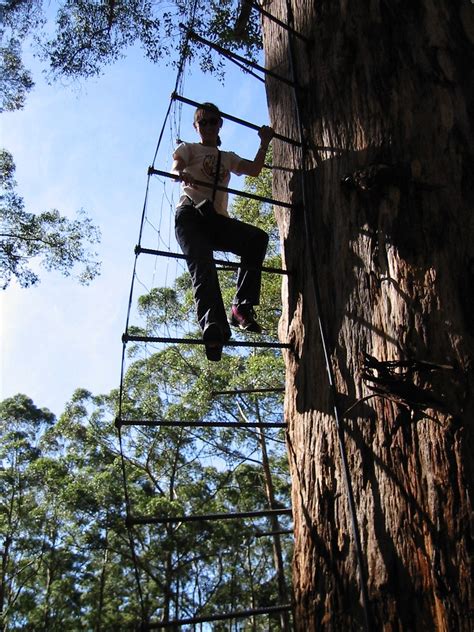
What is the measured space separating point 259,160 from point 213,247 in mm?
555

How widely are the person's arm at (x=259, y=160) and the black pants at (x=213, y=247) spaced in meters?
0.38

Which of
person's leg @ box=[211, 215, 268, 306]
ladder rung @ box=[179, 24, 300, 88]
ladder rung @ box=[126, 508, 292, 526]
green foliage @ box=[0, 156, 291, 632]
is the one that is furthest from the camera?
green foliage @ box=[0, 156, 291, 632]

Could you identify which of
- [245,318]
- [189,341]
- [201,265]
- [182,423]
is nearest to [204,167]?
[201,265]

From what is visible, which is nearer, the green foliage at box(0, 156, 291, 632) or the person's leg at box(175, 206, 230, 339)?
the person's leg at box(175, 206, 230, 339)

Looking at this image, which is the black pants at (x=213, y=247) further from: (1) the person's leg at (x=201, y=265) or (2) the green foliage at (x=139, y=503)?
(2) the green foliage at (x=139, y=503)

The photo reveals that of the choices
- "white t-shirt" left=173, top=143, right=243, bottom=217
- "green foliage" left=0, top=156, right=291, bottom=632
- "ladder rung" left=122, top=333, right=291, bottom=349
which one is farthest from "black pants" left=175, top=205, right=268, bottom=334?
"green foliage" left=0, top=156, right=291, bottom=632

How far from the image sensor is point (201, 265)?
2426 mm

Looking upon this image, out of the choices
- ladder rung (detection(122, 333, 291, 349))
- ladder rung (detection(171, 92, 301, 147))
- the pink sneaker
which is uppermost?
ladder rung (detection(171, 92, 301, 147))

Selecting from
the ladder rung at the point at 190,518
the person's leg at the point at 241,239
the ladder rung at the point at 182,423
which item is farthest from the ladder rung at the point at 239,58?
the ladder rung at the point at 190,518

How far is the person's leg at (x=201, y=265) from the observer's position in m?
2.29

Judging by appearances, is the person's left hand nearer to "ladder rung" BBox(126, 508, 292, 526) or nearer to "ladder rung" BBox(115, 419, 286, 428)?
"ladder rung" BBox(115, 419, 286, 428)

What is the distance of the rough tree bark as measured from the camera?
135 centimetres

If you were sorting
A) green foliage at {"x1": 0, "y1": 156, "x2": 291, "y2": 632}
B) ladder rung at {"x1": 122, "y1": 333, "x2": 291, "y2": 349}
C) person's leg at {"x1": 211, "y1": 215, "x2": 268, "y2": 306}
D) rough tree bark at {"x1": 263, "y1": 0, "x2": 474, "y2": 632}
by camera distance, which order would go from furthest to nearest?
green foliage at {"x1": 0, "y1": 156, "x2": 291, "y2": 632}, person's leg at {"x1": 211, "y1": 215, "x2": 268, "y2": 306}, ladder rung at {"x1": 122, "y1": 333, "x2": 291, "y2": 349}, rough tree bark at {"x1": 263, "y1": 0, "x2": 474, "y2": 632}

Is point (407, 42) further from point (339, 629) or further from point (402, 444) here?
point (339, 629)
